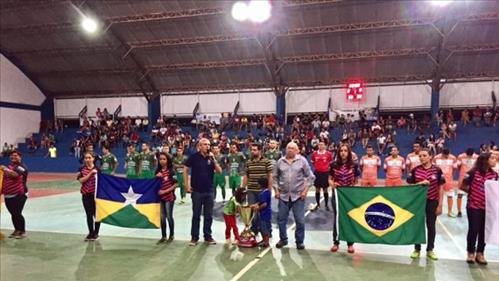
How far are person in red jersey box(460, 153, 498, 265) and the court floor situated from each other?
0.28 m

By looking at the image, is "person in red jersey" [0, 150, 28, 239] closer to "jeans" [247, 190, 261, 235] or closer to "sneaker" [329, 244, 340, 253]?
"jeans" [247, 190, 261, 235]

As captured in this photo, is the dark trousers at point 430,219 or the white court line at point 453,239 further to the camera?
the white court line at point 453,239

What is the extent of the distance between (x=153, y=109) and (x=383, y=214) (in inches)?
1076

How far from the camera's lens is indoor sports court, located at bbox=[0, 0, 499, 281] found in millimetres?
6453

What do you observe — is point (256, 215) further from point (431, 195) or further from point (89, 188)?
point (89, 188)

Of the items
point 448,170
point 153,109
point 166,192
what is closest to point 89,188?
point 166,192

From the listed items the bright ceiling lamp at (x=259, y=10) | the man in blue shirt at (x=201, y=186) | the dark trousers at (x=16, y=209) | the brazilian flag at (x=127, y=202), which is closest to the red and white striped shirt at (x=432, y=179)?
the man in blue shirt at (x=201, y=186)

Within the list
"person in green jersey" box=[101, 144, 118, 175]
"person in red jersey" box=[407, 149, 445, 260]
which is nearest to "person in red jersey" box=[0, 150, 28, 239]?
"person in green jersey" box=[101, 144, 118, 175]

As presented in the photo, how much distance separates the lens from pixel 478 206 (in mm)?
6137

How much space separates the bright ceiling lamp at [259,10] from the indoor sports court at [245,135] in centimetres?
12

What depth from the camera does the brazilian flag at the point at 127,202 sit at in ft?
25.3

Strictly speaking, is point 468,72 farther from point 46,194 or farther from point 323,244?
point 46,194

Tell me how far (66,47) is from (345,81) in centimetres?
1919

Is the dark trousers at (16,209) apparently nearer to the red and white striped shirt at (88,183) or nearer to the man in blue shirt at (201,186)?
the red and white striped shirt at (88,183)
